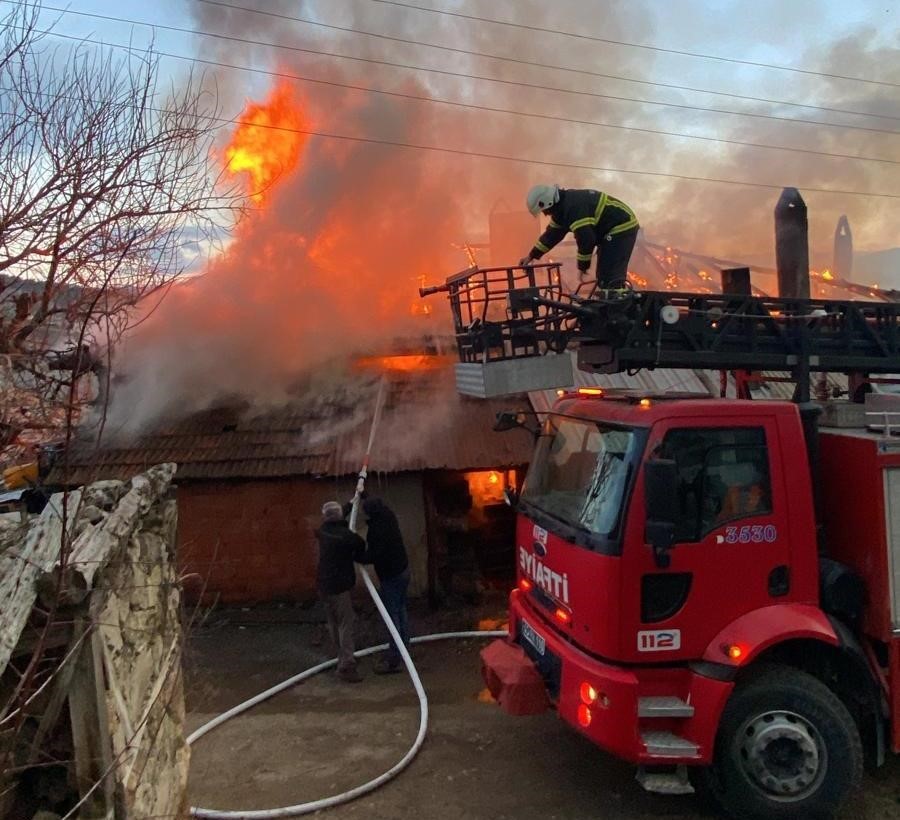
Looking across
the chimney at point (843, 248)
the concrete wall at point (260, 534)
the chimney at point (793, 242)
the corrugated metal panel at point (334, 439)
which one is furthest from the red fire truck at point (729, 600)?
the chimney at point (843, 248)

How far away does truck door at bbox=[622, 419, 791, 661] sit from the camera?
13.8 ft

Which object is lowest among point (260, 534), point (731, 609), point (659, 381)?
point (260, 534)

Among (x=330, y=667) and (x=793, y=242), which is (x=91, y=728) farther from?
(x=793, y=242)

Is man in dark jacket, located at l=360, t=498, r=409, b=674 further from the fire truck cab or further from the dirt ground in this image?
the fire truck cab

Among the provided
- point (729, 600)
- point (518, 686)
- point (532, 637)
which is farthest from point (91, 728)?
point (729, 600)

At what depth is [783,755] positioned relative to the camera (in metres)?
4.26

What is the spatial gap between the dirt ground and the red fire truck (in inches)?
27.3

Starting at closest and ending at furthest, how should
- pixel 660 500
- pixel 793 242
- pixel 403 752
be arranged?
pixel 660 500 → pixel 403 752 → pixel 793 242

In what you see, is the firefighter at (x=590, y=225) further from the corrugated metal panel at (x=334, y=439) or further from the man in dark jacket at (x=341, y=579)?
the corrugated metal panel at (x=334, y=439)

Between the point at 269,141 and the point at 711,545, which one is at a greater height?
the point at 269,141

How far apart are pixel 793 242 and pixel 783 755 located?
5.93m

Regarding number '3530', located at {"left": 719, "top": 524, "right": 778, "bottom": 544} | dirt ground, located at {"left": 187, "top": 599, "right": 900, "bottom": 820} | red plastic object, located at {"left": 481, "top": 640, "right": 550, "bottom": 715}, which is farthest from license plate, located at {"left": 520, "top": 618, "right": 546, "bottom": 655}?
number '3530', located at {"left": 719, "top": 524, "right": 778, "bottom": 544}

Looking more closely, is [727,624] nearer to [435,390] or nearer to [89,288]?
[89,288]

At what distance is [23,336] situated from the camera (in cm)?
489
